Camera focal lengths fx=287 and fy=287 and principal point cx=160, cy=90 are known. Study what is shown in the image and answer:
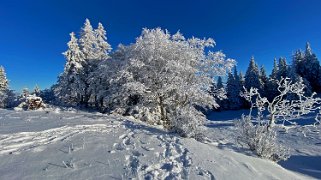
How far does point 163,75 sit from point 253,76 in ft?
157

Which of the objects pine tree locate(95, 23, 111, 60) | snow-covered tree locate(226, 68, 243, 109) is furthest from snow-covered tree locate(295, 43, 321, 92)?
pine tree locate(95, 23, 111, 60)

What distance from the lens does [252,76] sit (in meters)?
63.7

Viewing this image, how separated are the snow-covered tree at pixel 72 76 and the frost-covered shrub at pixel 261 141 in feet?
59.1

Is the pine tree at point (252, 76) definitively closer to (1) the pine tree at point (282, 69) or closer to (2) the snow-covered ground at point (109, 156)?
(1) the pine tree at point (282, 69)

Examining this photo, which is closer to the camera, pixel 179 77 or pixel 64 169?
pixel 64 169

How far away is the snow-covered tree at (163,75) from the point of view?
1997 centimetres

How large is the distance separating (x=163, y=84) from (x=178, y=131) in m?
8.35

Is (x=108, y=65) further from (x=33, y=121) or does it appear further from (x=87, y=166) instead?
(x=87, y=166)

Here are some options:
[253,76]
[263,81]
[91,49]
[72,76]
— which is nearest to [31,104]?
[72,76]

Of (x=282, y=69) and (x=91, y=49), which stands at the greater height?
(x=282, y=69)

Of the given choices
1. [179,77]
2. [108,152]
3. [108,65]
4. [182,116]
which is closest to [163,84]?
[179,77]

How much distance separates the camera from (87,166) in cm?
730

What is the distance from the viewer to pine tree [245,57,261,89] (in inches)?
2486

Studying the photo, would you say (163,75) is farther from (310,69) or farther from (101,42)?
(310,69)
